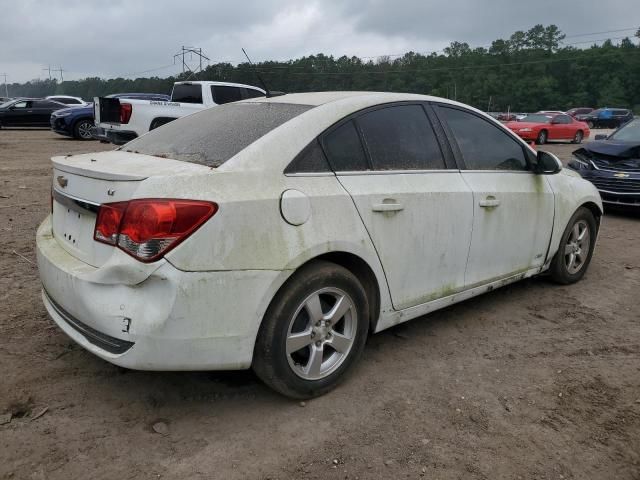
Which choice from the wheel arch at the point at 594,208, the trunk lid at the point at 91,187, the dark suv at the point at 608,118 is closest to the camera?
the trunk lid at the point at 91,187

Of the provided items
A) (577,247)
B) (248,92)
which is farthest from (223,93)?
(577,247)

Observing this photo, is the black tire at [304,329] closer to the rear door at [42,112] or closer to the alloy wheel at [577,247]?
the alloy wheel at [577,247]

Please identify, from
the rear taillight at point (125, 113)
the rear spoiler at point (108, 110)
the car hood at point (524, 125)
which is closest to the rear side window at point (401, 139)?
the rear taillight at point (125, 113)

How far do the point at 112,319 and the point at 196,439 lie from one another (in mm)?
670

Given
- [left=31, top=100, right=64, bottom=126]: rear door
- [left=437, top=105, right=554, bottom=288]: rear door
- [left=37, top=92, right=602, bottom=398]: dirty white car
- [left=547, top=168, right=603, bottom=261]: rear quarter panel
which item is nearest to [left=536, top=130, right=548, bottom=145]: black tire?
[left=547, top=168, right=603, bottom=261]: rear quarter panel

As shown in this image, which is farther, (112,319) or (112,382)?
(112,382)

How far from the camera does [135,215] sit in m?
2.36

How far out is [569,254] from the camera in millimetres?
4734

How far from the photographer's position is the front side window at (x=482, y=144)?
3.70 m

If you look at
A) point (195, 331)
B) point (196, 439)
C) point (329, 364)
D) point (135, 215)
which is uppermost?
point (135, 215)


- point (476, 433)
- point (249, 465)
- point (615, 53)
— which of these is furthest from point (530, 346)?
point (615, 53)

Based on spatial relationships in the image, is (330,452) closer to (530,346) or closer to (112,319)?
(112,319)

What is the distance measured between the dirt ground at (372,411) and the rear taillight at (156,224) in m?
0.88

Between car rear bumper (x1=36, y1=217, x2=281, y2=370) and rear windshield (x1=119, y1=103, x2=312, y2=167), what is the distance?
612 millimetres
